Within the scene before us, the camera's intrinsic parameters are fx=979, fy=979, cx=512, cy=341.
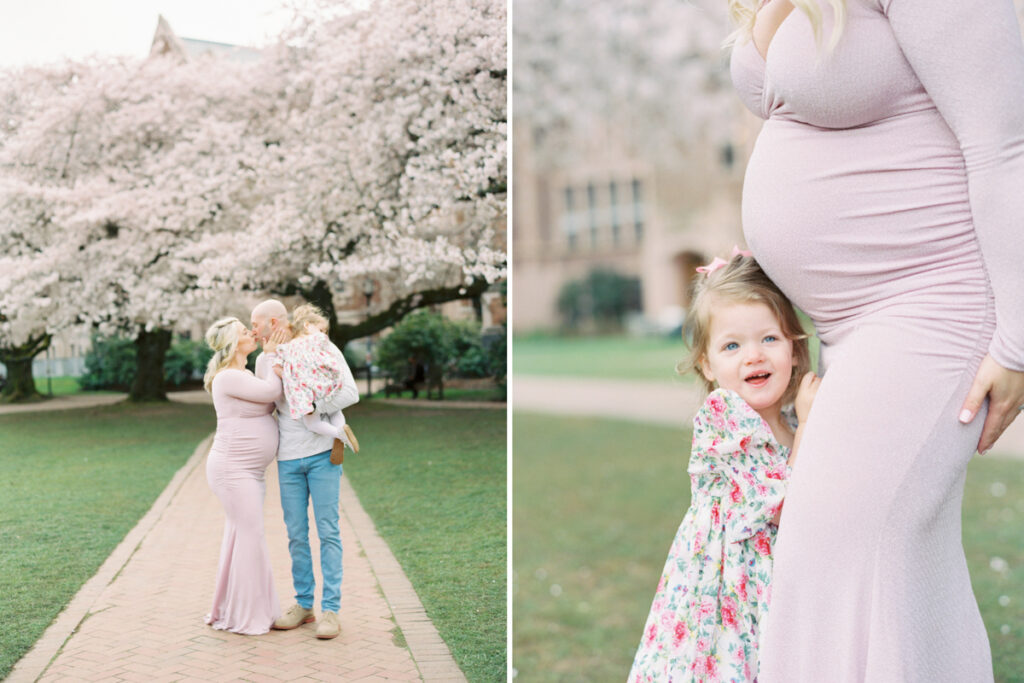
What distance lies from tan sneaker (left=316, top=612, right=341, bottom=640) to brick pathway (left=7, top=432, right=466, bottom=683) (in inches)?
1.3

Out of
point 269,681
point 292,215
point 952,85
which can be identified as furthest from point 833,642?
point 292,215

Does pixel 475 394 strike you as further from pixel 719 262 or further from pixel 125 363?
pixel 719 262

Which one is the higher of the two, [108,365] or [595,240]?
[595,240]

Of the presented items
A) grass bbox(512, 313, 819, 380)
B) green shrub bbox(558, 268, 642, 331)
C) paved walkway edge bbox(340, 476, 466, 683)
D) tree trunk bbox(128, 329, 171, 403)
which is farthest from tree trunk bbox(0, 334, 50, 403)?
green shrub bbox(558, 268, 642, 331)

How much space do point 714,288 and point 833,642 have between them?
0.84 metres

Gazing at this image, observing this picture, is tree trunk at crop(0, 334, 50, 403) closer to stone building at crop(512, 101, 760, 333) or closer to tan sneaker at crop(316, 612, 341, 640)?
tan sneaker at crop(316, 612, 341, 640)

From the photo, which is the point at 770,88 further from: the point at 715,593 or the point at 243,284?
the point at 243,284

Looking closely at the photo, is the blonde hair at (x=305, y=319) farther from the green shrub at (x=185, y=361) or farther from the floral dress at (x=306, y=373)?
the green shrub at (x=185, y=361)

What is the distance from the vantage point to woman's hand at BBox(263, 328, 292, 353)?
12.2 ft

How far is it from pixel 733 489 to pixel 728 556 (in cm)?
15

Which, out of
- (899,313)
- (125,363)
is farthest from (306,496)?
(899,313)

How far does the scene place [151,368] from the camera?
3.93m

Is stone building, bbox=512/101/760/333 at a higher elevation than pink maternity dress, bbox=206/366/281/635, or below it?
higher

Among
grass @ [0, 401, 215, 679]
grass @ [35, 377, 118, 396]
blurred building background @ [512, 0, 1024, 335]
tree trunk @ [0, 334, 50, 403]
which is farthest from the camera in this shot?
blurred building background @ [512, 0, 1024, 335]
